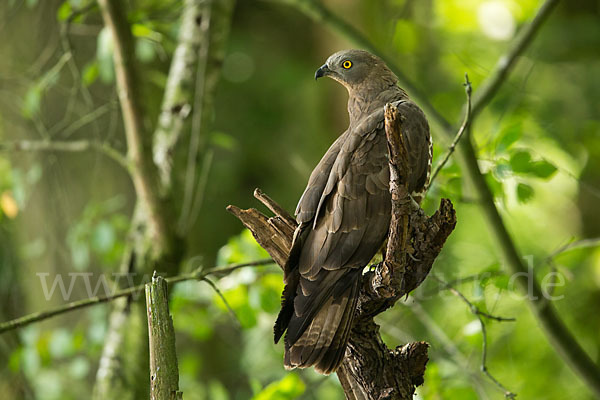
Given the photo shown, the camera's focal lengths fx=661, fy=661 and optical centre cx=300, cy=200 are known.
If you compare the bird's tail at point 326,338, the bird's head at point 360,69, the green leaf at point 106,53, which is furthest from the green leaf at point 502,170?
the green leaf at point 106,53

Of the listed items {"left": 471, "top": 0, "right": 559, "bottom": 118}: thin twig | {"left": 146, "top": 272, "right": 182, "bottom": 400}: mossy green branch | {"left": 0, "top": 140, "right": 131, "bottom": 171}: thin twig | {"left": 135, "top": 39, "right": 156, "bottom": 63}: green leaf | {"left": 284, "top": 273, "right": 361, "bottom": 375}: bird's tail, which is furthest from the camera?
{"left": 135, "top": 39, "right": 156, "bottom": 63}: green leaf

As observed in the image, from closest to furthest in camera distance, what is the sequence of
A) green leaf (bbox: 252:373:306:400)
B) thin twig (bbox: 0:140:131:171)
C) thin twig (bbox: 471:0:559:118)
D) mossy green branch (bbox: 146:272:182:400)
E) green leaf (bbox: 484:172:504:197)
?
1. mossy green branch (bbox: 146:272:182:400)
2. green leaf (bbox: 252:373:306:400)
3. green leaf (bbox: 484:172:504:197)
4. thin twig (bbox: 0:140:131:171)
5. thin twig (bbox: 471:0:559:118)

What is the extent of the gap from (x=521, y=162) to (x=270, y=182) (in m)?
3.98

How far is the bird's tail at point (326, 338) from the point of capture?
2266mm

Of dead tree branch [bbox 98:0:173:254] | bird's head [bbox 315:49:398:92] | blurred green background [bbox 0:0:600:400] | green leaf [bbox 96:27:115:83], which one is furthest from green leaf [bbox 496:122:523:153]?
green leaf [bbox 96:27:115:83]

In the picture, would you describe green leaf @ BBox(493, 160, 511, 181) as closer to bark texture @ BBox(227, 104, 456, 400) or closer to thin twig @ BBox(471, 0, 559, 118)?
thin twig @ BBox(471, 0, 559, 118)

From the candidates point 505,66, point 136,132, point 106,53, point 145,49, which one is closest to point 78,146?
point 136,132

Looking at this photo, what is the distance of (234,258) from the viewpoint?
11.8 ft

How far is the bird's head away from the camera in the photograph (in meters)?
3.28

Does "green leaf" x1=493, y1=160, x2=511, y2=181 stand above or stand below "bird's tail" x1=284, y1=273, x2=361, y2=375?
above

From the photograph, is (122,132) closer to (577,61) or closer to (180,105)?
(180,105)

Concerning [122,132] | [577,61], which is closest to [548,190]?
[577,61]

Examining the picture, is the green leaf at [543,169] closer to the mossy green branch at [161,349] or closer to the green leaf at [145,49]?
the mossy green branch at [161,349]

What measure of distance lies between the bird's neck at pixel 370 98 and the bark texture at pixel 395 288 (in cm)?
91
